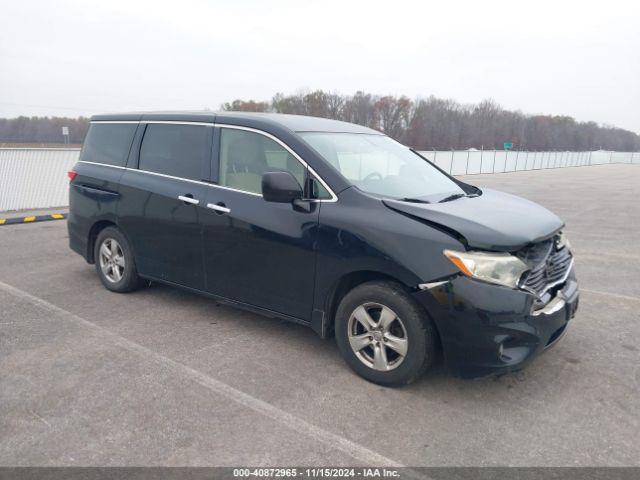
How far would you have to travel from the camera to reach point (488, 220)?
3529 millimetres

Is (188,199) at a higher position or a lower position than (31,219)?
higher

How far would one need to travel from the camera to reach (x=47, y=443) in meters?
2.88

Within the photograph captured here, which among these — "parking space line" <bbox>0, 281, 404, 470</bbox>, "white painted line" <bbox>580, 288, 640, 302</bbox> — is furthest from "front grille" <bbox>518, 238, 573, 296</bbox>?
"white painted line" <bbox>580, 288, 640, 302</bbox>

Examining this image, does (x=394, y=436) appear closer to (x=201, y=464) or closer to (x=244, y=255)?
(x=201, y=464)

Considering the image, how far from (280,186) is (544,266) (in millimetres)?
1906

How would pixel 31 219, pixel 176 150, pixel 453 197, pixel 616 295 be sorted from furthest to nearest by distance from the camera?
pixel 31 219
pixel 616 295
pixel 176 150
pixel 453 197

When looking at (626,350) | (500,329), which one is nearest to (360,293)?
(500,329)

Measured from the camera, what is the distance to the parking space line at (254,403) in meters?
2.86

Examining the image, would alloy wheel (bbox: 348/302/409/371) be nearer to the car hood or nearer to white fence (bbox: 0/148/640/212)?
the car hood

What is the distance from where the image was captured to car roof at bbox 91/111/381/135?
4332 millimetres

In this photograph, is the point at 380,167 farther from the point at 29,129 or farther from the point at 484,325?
the point at 29,129

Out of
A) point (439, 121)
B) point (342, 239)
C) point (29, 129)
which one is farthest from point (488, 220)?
point (439, 121)

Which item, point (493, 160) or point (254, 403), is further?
point (493, 160)

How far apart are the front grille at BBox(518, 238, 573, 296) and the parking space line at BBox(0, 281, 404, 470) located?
4.71ft
